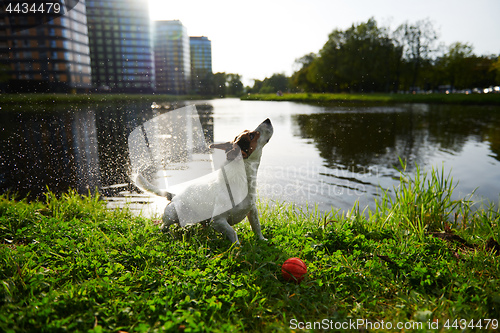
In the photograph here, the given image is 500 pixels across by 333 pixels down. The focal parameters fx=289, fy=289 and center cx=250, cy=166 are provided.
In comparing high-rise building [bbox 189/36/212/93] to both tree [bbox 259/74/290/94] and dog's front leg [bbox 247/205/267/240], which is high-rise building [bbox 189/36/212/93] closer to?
tree [bbox 259/74/290/94]

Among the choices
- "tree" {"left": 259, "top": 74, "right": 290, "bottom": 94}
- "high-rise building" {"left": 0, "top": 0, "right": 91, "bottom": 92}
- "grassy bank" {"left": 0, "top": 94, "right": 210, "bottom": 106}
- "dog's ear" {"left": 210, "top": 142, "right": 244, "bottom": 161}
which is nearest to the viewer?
"dog's ear" {"left": 210, "top": 142, "right": 244, "bottom": 161}

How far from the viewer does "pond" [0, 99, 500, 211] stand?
26.6ft

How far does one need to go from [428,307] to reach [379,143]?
15.2 m

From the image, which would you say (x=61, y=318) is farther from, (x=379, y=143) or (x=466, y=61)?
(x=466, y=61)

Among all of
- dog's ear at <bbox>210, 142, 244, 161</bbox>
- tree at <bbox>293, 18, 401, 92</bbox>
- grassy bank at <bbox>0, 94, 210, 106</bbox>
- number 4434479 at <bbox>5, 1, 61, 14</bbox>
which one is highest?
tree at <bbox>293, 18, 401, 92</bbox>

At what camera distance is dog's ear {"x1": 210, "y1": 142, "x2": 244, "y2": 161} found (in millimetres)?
3355

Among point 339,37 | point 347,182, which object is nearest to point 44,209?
point 347,182

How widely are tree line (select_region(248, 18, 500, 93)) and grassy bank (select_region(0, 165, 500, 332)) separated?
76.4ft

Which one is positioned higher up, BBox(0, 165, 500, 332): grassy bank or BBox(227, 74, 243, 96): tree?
BBox(227, 74, 243, 96): tree

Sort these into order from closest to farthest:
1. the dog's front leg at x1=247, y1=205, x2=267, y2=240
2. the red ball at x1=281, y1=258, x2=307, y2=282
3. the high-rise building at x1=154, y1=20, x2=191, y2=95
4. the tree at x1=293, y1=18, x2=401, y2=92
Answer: the red ball at x1=281, y1=258, x2=307, y2=282
the dog's front leg at x1=247, y1=205, x2=267, y2=240
the high-rise building at x1=154, y1=20, x2=191, y2=95
the tree at x1=293, y1=18, x2=401, y2=92

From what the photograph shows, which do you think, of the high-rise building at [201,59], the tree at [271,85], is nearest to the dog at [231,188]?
the tree at [271,85]

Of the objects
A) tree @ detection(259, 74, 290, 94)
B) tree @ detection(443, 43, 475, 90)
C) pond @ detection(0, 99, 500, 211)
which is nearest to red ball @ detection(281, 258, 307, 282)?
pond @ detection(0, 99, 500, 211)

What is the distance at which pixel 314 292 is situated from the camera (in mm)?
2779

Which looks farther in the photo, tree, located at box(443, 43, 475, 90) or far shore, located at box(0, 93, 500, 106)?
tree, located at box(443, 43, 475, 90)
